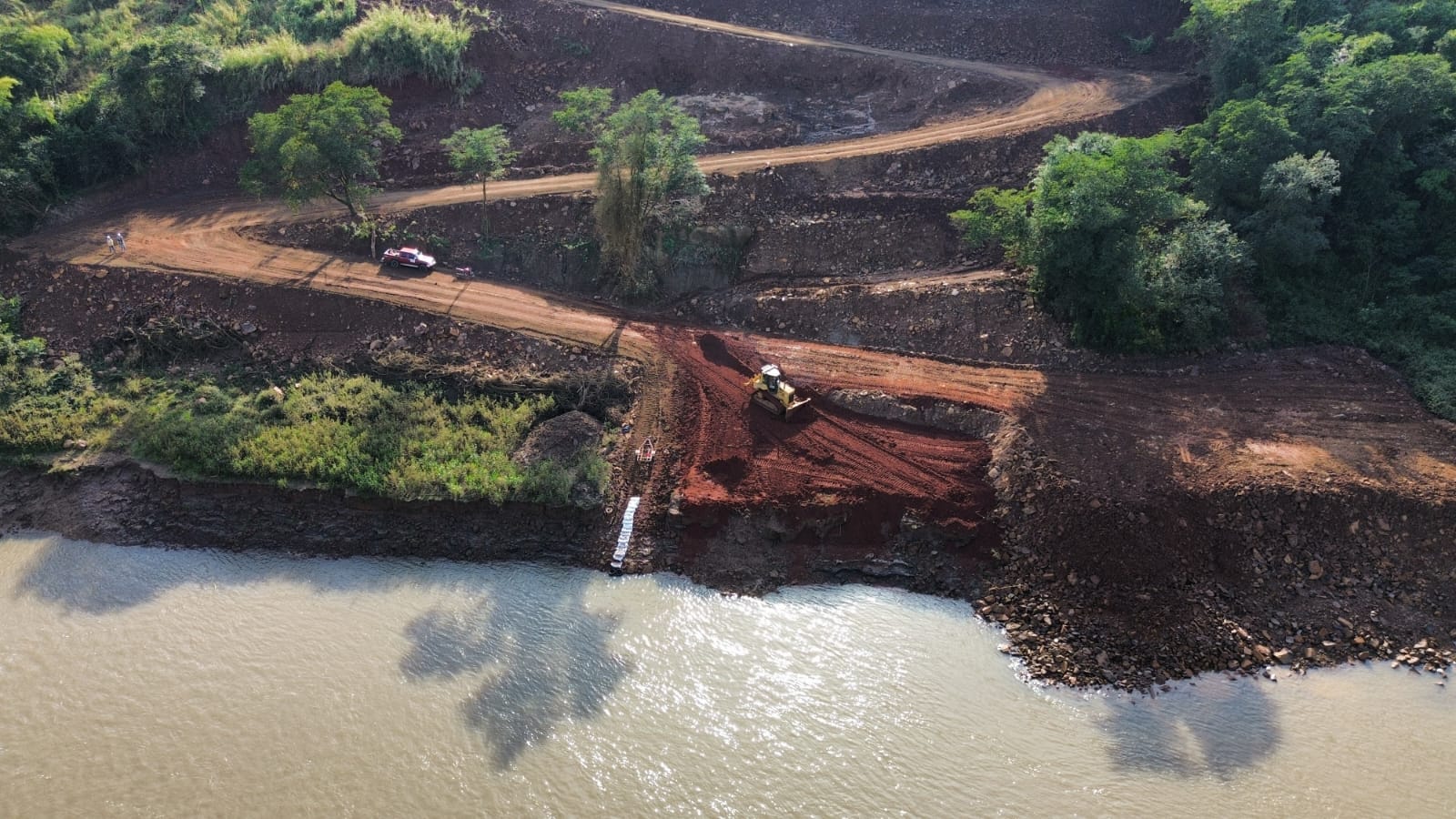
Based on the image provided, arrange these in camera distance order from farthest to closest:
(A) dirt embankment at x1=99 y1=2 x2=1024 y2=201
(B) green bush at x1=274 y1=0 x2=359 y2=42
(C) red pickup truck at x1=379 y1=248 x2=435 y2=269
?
1. (B) green bush at x1=274 y1=0 x2=359 y2=42
2. (A) dirt embankment at x1=99 y1=2 x2=1024 y2=201
3. (C) red pickup truck at x1=379 y1=248 x2=435 y2=269

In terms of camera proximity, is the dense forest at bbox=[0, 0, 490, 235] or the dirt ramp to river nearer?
the dirt ramp to river

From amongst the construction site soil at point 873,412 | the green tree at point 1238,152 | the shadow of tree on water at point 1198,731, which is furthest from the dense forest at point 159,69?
the shadow of tree on water at point 1198,731

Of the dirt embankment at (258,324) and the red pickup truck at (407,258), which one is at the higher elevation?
the red pickup truck at (407,258)

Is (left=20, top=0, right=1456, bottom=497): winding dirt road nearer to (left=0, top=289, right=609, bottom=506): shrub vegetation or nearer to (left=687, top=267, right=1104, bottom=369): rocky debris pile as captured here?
(left=687, top=267, right=1104, bottom=369): rocky debris pile

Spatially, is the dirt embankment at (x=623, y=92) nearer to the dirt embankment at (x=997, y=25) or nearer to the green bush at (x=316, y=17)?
the dirt embankment at (x=997, y=25)

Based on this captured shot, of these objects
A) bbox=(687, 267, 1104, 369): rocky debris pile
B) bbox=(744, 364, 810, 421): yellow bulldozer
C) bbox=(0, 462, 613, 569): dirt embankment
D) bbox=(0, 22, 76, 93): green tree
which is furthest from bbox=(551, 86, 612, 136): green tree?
bbox=(0, 22, 76, 93): green tree
